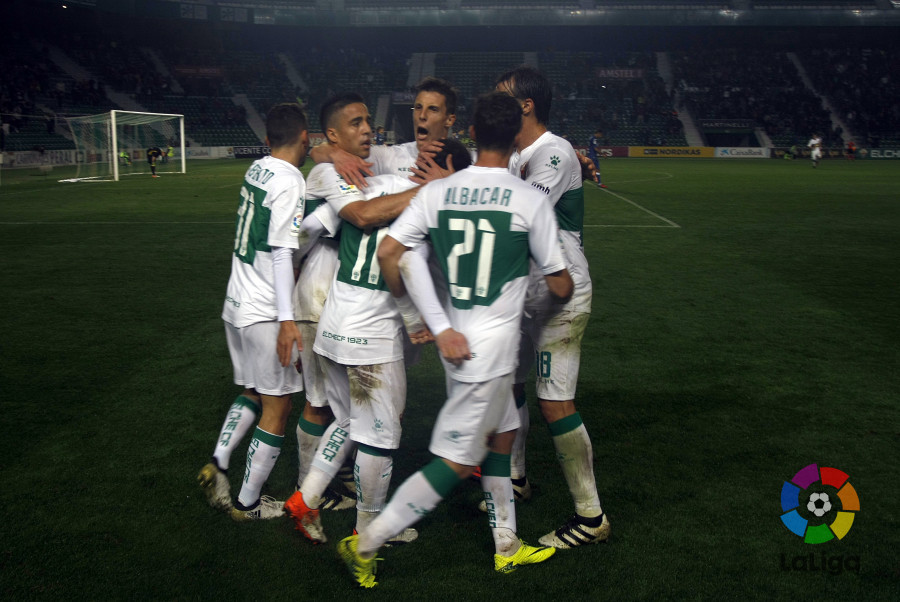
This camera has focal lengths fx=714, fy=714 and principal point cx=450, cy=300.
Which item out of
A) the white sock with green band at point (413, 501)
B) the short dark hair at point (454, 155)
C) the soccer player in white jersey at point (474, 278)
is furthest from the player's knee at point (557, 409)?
the short dark hair at point (454, 155)

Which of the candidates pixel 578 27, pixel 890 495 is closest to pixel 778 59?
pixel 578 27

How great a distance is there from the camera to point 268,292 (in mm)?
3748

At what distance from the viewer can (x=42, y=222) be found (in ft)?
49.9

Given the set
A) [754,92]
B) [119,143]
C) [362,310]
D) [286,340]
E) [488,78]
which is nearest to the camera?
[362,310]

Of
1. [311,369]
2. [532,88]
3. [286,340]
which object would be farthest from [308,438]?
[532,88]

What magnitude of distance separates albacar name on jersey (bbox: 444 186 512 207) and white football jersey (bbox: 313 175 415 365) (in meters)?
0.49

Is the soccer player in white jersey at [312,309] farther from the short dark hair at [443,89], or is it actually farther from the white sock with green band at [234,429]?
the short dark hair at [443,89]

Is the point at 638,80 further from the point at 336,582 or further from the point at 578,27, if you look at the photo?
the point at 336,582

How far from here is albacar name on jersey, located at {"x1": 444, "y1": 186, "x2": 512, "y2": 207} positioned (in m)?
2.97

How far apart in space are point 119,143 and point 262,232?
3212 cm

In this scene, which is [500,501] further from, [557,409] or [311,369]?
[311,369]

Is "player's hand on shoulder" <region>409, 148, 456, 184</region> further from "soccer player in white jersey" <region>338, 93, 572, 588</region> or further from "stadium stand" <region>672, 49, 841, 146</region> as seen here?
"stadium stand" <region>672, 49, 841, 146</region>

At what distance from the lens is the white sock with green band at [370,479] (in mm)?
3355

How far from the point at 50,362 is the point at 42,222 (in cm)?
1046
